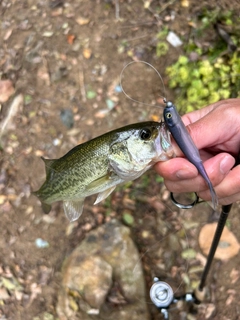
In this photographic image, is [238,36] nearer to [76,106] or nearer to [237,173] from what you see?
[76,106]

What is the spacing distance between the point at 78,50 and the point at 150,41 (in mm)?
830

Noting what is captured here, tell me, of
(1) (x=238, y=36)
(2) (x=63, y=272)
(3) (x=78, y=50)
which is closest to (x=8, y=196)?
(2) (x=63, y=272)

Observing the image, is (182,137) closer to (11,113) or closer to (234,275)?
(234,275)

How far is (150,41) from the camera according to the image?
4266mm

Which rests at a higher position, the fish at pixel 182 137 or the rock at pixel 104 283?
the fish at pixel 182 137

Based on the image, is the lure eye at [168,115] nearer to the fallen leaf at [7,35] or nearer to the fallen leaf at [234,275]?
the fallen leaf at [234,275]

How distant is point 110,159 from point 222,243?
1.59 metres

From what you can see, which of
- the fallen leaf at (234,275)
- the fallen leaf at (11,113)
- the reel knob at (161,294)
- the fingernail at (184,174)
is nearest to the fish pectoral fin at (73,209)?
the fingernail at (184,174)

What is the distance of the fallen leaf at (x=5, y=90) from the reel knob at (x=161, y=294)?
2541mm

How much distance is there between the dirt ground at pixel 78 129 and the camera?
329 centimetres

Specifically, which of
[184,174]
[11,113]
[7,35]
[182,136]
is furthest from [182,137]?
[7,35]

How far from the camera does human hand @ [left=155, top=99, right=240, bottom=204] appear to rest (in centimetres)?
195

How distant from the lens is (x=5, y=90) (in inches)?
167

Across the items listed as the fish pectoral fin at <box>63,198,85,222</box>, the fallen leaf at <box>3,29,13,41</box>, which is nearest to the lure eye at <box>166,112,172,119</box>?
the fish pectoral fin at <box>63,198,85,222</box>
